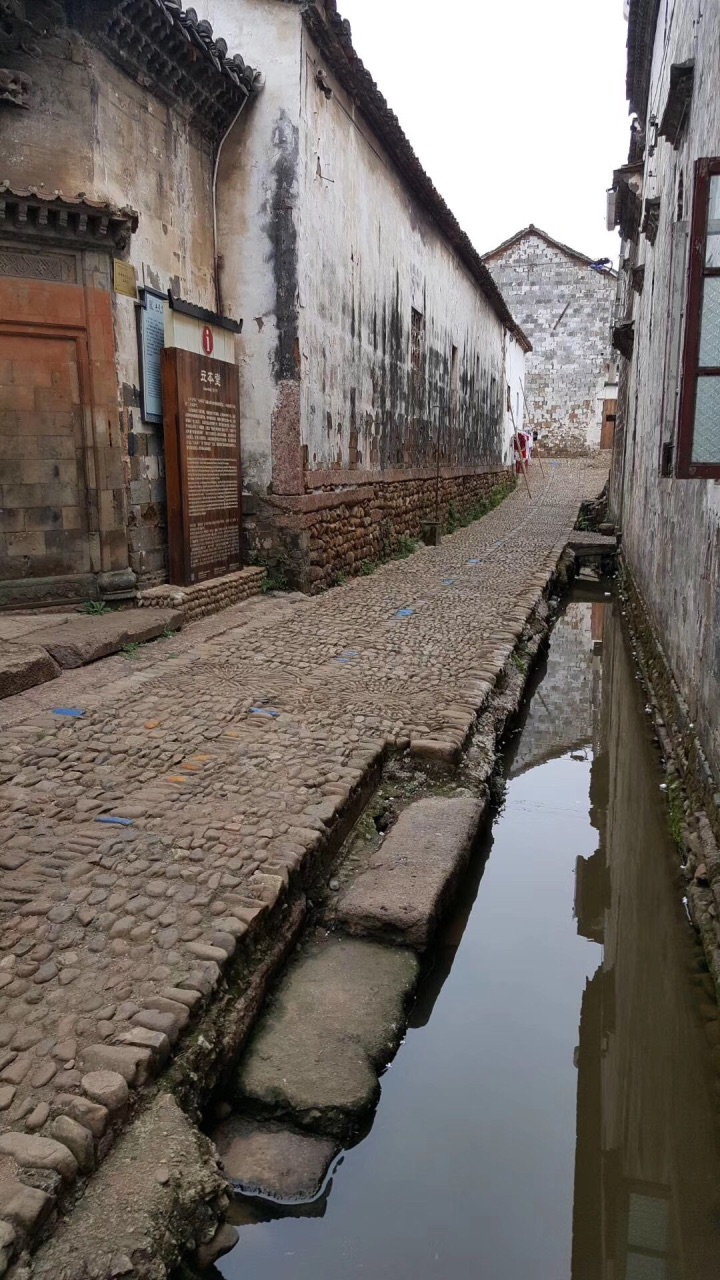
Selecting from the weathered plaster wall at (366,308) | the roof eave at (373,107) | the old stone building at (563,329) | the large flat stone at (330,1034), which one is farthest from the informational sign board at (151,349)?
the old stone building at (563,329)

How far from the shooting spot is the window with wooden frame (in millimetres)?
3498

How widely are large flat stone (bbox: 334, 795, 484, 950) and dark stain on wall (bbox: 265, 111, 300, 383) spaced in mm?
5823

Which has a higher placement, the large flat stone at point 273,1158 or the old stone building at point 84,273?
the old stone building at point 84,273

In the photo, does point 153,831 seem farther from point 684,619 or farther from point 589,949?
point 684,619

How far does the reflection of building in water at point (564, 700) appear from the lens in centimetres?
650

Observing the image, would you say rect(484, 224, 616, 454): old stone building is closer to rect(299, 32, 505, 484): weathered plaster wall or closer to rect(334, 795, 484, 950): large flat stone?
rect(299, 32, 505, 484): weathered plaster wall

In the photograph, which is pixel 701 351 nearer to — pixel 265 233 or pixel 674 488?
pixel 674 488

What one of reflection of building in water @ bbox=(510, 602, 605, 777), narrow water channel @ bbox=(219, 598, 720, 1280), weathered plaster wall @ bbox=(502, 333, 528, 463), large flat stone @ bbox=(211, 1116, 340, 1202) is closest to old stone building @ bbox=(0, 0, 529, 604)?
reflection of building in water @ bbox=(510, 602, 605, 777)

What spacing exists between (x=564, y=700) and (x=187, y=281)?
17.2ft

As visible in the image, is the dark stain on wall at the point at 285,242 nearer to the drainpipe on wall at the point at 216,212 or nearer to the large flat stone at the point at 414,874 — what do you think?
the drainpipe on wall at the point at 216,212

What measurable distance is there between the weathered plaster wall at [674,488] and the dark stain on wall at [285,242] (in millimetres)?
3605

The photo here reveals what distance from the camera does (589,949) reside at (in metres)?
3.84

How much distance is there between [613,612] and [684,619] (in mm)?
6159

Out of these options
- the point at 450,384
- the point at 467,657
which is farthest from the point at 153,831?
the point at 450,384
